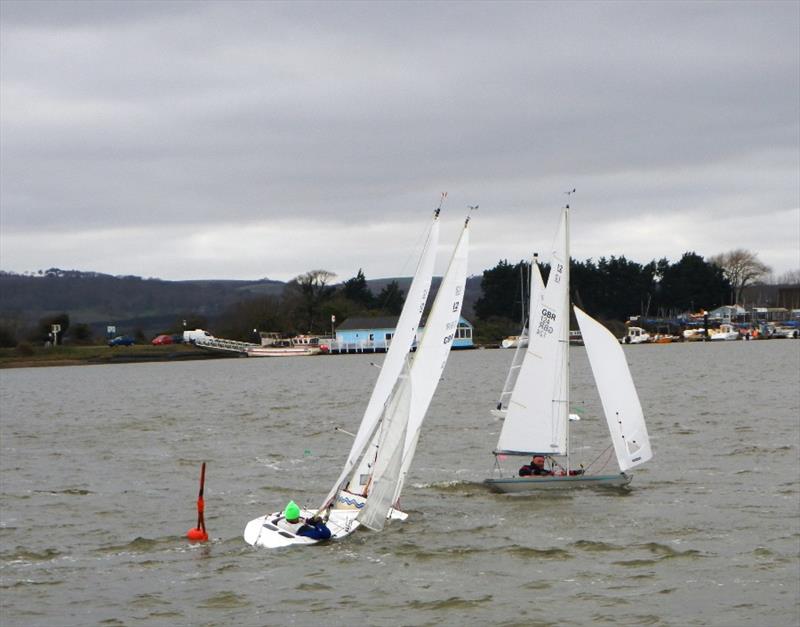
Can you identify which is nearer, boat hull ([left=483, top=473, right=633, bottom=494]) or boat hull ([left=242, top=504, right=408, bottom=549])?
boat hull ([left=242, top=504, right=408, bottom=549])

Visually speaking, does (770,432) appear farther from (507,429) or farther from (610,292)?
(610,292)

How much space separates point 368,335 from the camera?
438ft

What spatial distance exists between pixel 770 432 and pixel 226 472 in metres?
18.2

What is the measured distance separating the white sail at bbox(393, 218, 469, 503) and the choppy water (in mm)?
2133

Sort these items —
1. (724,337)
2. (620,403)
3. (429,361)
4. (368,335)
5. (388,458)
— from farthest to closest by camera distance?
1. (724,337)
2. (368,335)
3. (620,403)
4. (429,361)
5. (388,458)

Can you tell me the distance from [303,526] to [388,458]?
231cm

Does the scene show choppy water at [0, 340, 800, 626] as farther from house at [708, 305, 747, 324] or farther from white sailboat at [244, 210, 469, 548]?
house at [708, 305, 747, 324]

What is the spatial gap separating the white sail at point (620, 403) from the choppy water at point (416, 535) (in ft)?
3.61

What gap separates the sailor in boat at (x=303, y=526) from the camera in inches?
877

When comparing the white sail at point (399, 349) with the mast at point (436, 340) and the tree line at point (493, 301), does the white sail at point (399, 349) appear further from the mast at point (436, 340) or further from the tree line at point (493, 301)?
the tree line at point (493, 301)

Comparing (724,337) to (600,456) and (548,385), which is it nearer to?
(600,456)

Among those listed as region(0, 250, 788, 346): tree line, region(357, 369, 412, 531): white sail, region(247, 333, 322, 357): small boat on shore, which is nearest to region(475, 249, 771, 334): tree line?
region(0, 250, 788, 346): tree line

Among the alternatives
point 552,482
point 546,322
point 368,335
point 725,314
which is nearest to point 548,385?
point 546,322

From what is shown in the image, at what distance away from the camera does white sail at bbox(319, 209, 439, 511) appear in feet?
76.4
